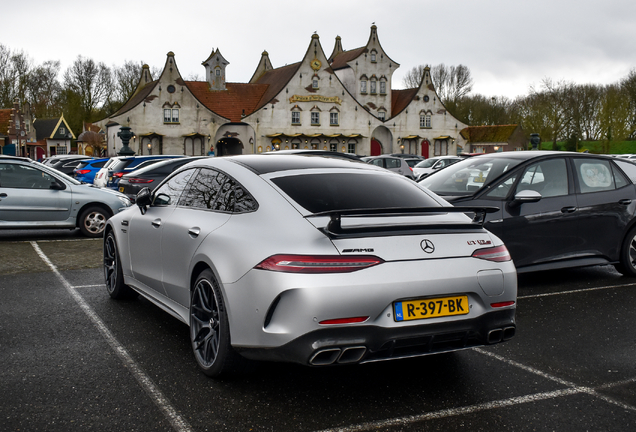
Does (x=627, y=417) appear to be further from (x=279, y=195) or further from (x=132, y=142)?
(x=132, y=142)

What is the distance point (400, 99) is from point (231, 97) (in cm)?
1862

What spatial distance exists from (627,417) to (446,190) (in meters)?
4.70

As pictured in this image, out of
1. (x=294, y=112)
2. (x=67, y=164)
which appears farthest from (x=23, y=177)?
(x=294, y=112)

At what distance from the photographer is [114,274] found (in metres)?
6.80

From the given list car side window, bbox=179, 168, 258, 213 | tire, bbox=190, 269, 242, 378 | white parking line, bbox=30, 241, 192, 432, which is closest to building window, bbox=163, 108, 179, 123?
white parking line, bbox=30, 241, 192, 432

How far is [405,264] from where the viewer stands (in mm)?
3766

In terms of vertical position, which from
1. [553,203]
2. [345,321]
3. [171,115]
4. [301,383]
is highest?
[171,115]

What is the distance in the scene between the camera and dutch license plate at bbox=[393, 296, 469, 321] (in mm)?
3723

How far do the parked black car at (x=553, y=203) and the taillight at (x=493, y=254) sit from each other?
10.1 feet

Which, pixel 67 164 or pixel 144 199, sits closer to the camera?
pixel 144 199

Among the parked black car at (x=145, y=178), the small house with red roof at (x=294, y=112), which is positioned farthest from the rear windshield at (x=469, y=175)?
the small house with red roof at (x=294, y=112)

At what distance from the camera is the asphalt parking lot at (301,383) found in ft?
12.0

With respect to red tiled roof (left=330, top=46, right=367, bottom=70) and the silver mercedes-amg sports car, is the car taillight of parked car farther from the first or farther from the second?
red tiled roof (left=330, top=46, right=367, bottom=70)

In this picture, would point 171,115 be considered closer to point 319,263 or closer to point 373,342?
point 319,263
